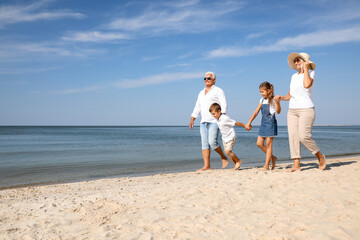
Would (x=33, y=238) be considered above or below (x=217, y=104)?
below

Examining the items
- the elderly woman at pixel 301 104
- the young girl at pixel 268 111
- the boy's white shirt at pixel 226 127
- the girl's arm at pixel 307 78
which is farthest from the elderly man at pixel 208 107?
the girl's arm at pixel 307 78

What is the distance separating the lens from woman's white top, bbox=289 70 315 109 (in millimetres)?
5004

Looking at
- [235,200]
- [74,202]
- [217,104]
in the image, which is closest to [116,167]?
[217,104]

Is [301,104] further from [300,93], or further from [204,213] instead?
[204,213]

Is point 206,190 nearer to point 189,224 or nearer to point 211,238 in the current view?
point 189,224

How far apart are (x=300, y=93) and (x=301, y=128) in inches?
24.7

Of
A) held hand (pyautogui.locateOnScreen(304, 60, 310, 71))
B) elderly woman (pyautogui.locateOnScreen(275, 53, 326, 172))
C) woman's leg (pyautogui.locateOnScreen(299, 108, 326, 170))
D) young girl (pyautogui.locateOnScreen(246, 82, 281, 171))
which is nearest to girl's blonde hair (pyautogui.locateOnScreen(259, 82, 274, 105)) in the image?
young girl (pyautogui.locateOnScreen(246, 82, 281, 171))

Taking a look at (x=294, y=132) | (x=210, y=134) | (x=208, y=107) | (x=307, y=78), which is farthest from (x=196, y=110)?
(x=307, y=78)

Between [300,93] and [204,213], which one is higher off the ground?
[300,93]

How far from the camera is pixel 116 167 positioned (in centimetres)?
884

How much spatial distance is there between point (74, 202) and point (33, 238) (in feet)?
3.49

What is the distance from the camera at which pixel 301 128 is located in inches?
198

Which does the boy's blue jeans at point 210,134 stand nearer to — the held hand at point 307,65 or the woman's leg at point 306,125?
the woman's leg at point 306,125

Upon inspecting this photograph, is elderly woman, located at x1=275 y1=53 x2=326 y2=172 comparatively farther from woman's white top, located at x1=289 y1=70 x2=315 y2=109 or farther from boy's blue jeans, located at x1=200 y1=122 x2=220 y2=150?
boy's blue jeans, located at x1=200 y1=122 x2=220 y2=150
